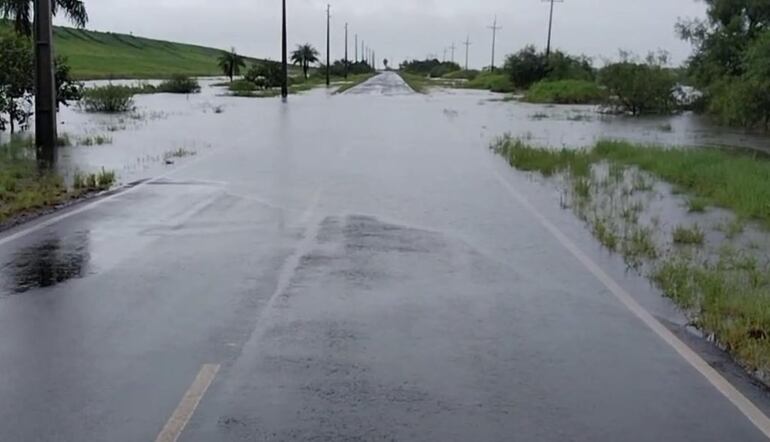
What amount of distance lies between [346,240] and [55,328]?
439 centimetres

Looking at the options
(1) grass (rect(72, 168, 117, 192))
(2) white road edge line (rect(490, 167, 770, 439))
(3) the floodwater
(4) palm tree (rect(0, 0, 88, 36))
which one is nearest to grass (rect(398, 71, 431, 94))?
(3) the floodwater

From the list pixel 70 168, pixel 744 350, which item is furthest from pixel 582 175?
pixel 744 350

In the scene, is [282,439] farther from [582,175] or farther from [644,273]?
[582,175]

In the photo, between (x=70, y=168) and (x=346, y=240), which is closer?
(x=346, y=240)

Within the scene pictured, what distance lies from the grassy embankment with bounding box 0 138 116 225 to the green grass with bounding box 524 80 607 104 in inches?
1815

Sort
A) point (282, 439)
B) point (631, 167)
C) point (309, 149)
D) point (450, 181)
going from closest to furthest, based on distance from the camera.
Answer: point (282, 439), point (450, 181), point (631, 167), point (309, 149)

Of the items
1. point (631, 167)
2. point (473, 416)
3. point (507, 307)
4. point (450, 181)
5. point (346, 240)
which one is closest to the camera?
point (473, 416)

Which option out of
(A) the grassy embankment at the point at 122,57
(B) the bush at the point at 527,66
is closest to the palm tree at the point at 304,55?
(A) the grassy embankment at the point at 122,57

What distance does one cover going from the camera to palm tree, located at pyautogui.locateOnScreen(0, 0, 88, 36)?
32.1 meters

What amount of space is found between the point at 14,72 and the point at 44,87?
655 cm

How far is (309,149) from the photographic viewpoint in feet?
75.3

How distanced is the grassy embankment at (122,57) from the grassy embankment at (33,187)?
84.8m

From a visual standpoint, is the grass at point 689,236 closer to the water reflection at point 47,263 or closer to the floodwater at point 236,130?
the water reflection at point 47,263

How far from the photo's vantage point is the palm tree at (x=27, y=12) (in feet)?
105
